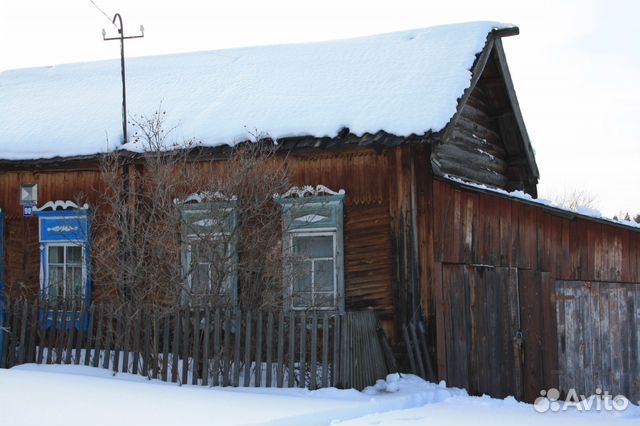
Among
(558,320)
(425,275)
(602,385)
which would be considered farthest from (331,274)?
(602,385)

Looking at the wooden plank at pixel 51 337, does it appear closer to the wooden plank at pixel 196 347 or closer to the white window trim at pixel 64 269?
the white window trim at pixel 64 269

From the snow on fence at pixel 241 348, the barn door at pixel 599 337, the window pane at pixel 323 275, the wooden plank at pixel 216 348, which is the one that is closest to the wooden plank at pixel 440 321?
the snow on fence at pixel 241 348

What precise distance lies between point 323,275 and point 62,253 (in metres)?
4.65

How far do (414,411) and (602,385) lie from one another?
16.9ft

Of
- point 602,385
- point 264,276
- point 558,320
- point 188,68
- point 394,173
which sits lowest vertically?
point 602,385

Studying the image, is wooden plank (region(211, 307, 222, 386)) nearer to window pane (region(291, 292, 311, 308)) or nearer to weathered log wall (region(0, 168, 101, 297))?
window pane (region(291, 292, 311, 308))

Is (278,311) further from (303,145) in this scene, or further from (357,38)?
(357,38)

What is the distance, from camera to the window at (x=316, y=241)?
12367 millimetres

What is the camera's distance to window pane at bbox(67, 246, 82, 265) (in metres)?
14.2

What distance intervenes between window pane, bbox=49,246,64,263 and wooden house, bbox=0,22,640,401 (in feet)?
0.49

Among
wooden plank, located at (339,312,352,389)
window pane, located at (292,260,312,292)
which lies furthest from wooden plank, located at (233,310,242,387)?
window pane, located at (292,260,312,292)

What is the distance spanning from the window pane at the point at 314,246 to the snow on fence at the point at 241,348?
4.06 ft

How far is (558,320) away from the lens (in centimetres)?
1266

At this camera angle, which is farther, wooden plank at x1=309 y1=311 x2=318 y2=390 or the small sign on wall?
the small sign on wall
